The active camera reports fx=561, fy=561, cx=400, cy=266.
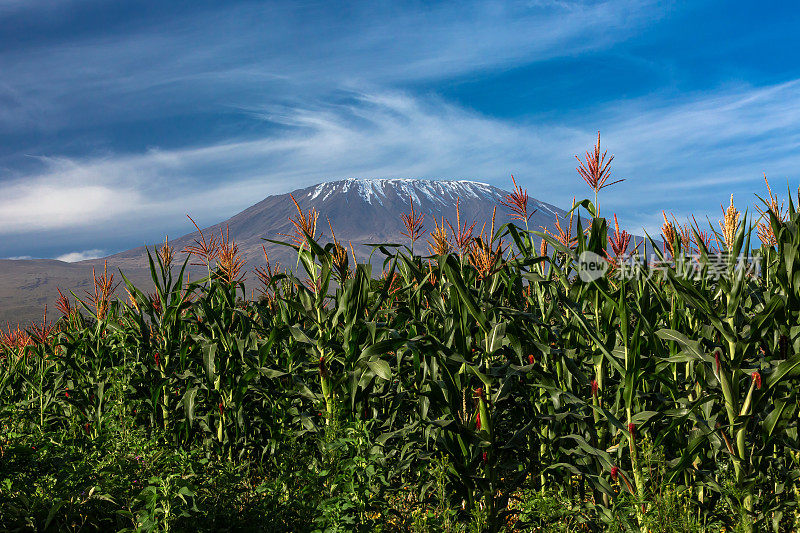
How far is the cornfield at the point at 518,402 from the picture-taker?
124 inches

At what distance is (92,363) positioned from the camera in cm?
596

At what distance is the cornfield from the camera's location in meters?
3.14

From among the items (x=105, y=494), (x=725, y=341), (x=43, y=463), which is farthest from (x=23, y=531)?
(x=725, y=341)

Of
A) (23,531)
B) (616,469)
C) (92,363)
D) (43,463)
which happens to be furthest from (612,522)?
(92,363)

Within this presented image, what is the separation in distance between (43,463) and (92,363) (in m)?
2.40

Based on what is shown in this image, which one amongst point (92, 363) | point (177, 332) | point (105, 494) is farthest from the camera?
point (92, 363)

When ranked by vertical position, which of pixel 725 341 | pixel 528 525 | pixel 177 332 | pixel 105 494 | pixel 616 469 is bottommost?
pixel 528 525

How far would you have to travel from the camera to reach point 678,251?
12.4ft

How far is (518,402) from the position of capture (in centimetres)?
377

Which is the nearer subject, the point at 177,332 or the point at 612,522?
the point at 612,522

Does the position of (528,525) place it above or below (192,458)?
below

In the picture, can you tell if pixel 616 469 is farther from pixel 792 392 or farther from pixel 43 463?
pixel 43 463

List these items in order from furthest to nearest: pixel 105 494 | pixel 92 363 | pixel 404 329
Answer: pixel 92 363 → pixel 404 329 → pixel 105 494

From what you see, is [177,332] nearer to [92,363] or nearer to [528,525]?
[92,363]
